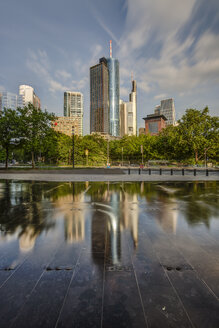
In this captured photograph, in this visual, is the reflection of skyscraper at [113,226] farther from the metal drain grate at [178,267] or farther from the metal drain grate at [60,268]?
the metal drain grate at [178,267]

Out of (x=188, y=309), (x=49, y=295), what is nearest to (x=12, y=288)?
(x=49, y=295)

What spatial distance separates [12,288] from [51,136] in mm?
39841

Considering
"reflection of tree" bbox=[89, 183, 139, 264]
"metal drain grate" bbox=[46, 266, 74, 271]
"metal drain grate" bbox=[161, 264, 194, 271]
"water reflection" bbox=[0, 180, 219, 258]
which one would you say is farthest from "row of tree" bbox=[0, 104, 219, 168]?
"metal drain grate" bbox=[161, 264, 194, 271]

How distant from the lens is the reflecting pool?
212 cm

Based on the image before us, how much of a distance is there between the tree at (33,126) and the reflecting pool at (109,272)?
34339mm

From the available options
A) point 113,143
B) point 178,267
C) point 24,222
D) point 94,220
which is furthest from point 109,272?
point 113,143

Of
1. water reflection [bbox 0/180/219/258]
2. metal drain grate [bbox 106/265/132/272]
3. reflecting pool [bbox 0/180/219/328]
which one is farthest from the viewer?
water reflection [bbox 0/180/219/258]

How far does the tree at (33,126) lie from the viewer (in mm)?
36656

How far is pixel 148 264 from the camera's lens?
319 cm

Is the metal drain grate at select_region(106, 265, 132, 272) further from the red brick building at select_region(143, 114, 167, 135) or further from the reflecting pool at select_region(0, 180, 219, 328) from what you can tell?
the red brick building at select_region(143, 114, 167, 135)

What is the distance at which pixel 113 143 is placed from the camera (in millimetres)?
82000

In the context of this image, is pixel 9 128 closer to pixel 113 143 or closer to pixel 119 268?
pixel 119 268

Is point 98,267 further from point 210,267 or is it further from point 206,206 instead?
point 206,206

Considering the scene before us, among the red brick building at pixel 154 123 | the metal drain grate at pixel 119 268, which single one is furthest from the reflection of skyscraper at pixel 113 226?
the red brick building at pixel 154 123
